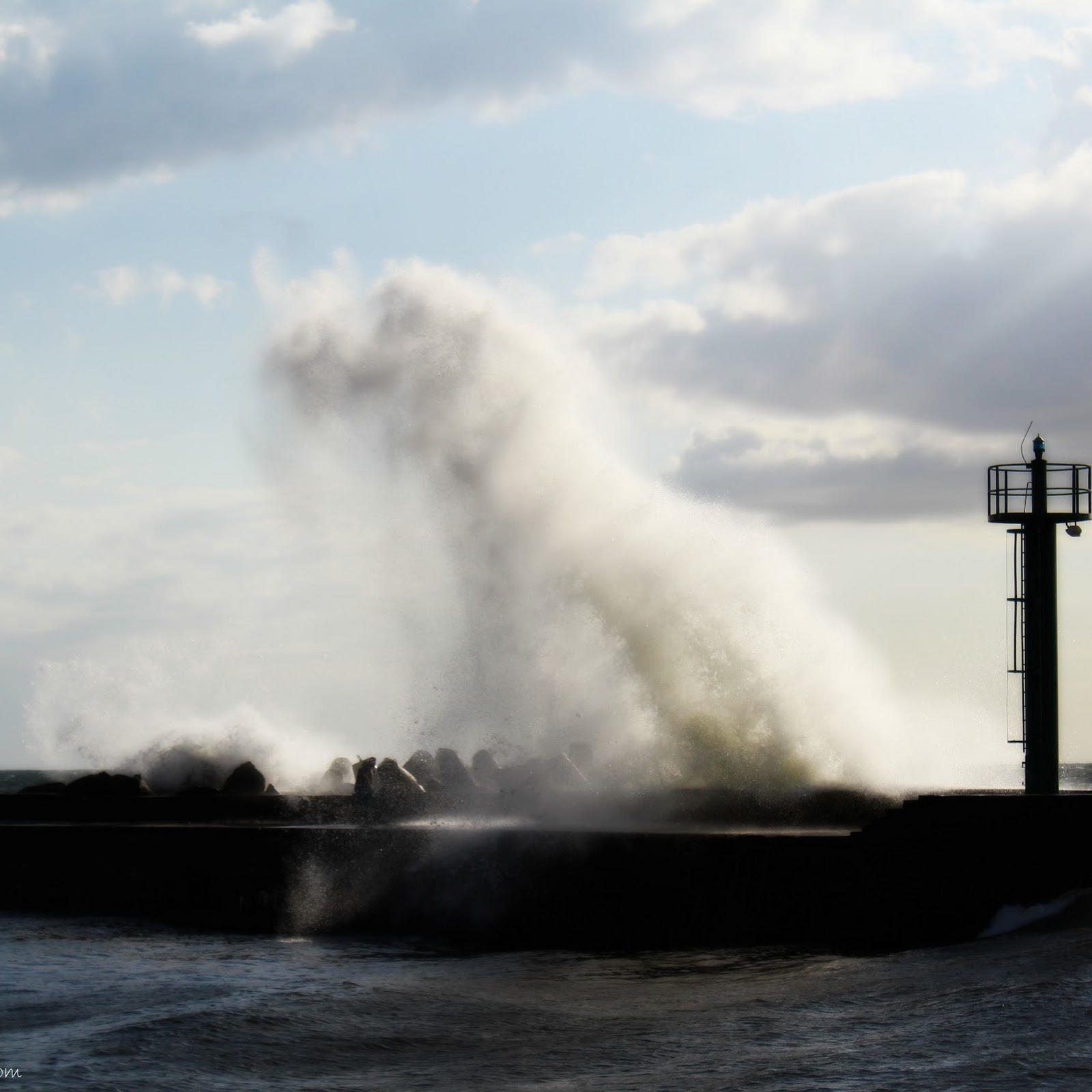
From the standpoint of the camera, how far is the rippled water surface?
31.5 feet

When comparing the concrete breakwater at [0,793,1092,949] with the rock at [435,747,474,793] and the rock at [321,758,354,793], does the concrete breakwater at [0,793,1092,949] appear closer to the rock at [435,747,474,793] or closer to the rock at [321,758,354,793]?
the rock at [435,747,474,793]

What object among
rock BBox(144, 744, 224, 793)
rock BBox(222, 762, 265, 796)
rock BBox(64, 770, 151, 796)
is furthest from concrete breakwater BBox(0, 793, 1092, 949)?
rock BBox(144, 744, 224, 793)

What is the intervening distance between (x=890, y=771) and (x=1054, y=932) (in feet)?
21.4

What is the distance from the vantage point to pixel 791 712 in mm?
19922

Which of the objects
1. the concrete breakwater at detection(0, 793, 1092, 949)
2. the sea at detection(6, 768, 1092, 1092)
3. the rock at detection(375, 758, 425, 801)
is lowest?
the sea at detection(6, 768, 1092, 1092)

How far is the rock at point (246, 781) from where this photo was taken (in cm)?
2609

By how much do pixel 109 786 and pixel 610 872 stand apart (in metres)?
12.9

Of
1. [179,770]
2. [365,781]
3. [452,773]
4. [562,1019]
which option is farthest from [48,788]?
[562,1019]

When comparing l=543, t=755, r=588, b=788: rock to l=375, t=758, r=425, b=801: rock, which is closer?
l=543, t=755, r=588, b=788: rock

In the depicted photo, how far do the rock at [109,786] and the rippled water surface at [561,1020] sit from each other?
10230mm

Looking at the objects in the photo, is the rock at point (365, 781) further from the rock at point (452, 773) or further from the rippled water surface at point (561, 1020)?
the rippled water surface at point (561, 1020)

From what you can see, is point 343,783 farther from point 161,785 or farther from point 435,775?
point 435,775

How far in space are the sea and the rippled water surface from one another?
3 cm

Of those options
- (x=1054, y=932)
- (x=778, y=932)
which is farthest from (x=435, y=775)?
(x=1054, y=932)
